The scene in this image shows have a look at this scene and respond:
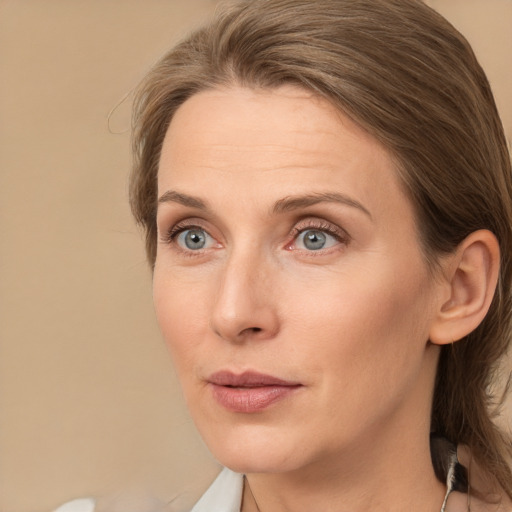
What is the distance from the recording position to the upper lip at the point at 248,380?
7.13 ft

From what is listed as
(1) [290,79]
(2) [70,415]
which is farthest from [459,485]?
(2) [70,415]

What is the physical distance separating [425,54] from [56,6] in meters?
1.71

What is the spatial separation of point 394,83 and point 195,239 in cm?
54

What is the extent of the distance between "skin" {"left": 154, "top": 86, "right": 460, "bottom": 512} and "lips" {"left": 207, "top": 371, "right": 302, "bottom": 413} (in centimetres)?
2

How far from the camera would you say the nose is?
212 centimetres

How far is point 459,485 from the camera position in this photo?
262 centimetres

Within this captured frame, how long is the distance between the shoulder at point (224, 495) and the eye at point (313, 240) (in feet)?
2.41

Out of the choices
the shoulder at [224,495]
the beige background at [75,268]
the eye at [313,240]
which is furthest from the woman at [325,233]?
the beige background at [75,268]

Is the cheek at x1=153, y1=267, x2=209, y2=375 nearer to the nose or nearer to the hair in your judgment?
the nose

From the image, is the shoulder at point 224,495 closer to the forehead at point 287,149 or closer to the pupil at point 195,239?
the pupil at point 195,239

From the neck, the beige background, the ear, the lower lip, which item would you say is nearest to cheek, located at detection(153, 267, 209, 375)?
the lower lip

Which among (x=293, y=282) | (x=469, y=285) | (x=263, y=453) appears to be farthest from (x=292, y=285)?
(x=469, y=285)

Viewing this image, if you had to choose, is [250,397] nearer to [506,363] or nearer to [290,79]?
[290,79]

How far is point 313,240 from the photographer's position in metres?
2.24
